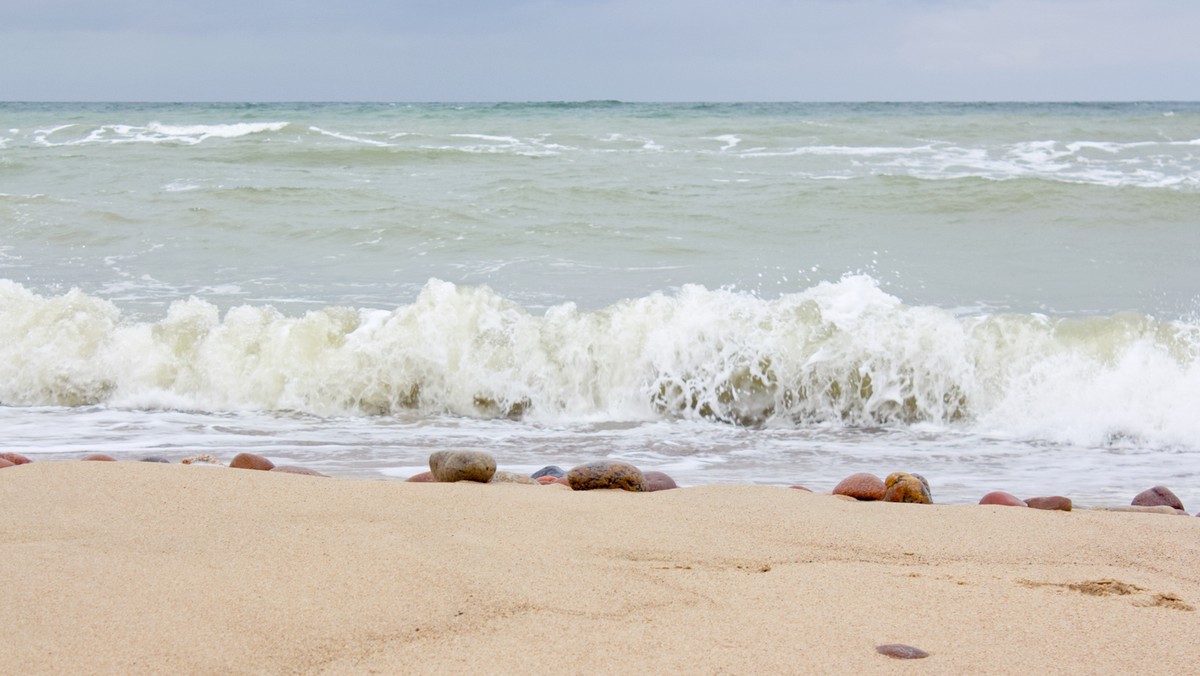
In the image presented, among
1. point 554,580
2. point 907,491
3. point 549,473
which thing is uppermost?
point 554,580

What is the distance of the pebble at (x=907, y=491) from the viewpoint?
154 inches

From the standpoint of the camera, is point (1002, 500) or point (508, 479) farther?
point (508, 479)

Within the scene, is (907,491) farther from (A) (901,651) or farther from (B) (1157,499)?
(A) (901,651)

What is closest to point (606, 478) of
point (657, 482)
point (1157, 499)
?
point (657, 482)

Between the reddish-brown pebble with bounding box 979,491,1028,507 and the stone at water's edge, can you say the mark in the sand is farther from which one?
the stone at water's edge

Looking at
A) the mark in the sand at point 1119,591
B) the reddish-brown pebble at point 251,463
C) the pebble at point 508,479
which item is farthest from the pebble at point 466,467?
the mark in the sand at point 1119,591

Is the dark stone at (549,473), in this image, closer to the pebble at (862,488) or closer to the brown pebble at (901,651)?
the pebble at (862,488)

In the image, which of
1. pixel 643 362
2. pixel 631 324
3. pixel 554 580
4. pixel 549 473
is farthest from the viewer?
pixel 631 324

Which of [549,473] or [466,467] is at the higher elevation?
[466,467]

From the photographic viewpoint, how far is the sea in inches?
228

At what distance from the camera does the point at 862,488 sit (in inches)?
158

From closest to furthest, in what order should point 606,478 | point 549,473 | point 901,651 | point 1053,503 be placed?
point 901,651, point 1053,503, point 606,478, point 549,473

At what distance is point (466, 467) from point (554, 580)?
1394 millimetres

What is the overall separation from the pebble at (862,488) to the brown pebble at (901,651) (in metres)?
1.68
